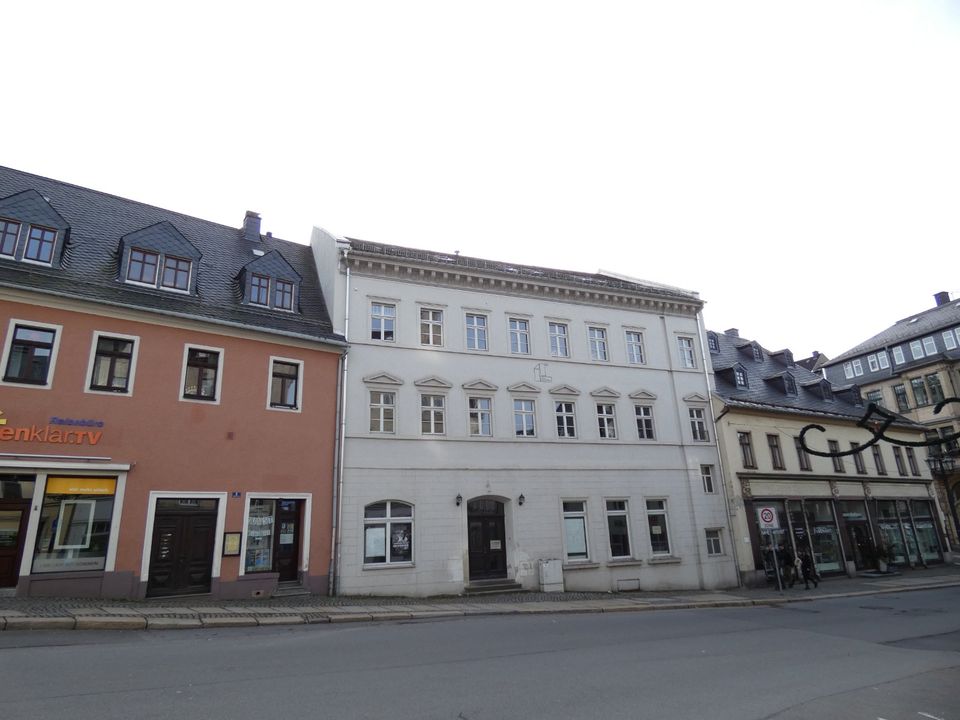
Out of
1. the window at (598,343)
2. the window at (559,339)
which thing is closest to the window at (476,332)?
the window at (559,339)

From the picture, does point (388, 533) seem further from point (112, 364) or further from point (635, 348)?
point (635, 348)

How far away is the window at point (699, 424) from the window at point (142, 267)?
22.0 m

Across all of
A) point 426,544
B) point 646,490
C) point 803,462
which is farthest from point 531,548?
point 803,462

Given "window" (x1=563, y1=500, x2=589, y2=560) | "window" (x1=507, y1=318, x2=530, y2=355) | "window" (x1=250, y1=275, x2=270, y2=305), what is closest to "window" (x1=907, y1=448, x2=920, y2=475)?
"window" (x1=563, y1=500, x2=589, y2=560)

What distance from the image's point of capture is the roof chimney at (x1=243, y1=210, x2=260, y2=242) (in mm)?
23281

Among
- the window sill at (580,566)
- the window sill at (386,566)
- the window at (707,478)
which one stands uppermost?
the window at (707,478)

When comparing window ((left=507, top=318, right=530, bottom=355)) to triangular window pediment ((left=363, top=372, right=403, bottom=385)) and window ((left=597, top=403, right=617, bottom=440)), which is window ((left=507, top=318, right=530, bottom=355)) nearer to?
window ((left=597, top=403, right=617, bottom=440))

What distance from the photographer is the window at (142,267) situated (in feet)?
57.8

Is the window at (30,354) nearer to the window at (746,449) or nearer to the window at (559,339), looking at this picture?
the window at (559,339)

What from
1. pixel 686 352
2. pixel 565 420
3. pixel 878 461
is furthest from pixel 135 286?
pixel 878 461

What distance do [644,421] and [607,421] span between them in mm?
1950

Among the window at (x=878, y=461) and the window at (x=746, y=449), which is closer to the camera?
the window at (x=746, y=449)

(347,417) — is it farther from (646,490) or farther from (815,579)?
(815,579)

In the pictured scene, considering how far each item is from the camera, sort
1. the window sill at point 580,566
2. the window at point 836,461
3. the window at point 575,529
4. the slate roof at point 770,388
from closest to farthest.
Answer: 1. the window sill at point 580,566
2. the window at point 575,529
3. the slate roof at point 770,388
4. the window at point 836,461
